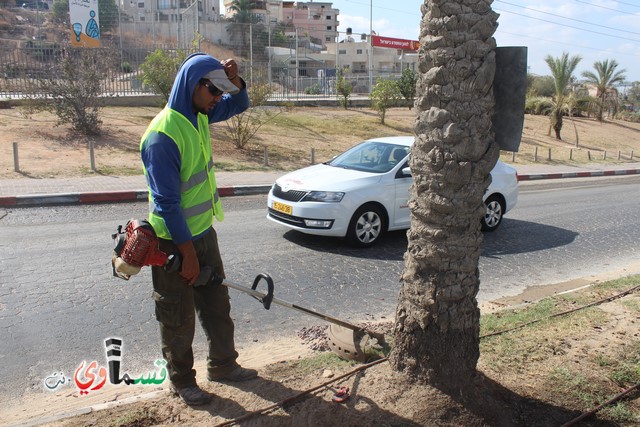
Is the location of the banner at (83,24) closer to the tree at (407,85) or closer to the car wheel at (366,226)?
the tree at (407,85)

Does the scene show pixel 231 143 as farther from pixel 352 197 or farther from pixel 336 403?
pixel 336 403

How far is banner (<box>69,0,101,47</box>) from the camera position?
930 inches

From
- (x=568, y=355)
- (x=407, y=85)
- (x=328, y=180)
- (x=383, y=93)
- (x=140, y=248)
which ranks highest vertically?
(x=407, y=85)

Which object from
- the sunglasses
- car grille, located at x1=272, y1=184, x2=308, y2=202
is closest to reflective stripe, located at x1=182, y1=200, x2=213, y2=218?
the sunglasses

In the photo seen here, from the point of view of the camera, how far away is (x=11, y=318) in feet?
17.4

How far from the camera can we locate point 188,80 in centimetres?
344

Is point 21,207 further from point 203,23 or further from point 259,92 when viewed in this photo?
point 203,23

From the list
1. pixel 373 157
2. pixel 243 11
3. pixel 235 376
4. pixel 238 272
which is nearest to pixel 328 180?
pixel 373 157

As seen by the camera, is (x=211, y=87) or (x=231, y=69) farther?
(x=231, y=69)

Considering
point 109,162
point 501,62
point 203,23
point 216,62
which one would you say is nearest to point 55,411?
point 216,62

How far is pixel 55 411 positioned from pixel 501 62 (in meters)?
3.49

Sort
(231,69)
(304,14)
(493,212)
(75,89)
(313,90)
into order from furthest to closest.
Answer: (304,14) → (313,90) → (75,89) → (493,212) → (231,69)

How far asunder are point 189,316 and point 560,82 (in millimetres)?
33339

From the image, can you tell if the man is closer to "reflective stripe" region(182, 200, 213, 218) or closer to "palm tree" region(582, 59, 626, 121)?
"reflective stripe" region(182, 200, 213, 218)
